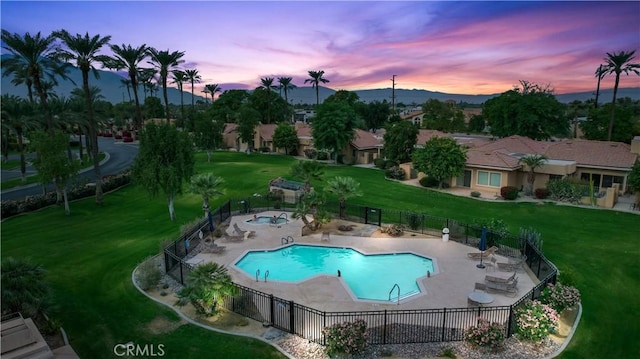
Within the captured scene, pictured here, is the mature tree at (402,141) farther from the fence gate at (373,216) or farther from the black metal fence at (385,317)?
the black metal fence at (385,317)

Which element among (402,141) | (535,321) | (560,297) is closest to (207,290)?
(535,321)

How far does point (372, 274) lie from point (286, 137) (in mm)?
47479

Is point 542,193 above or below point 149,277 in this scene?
above

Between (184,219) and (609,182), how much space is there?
37.9m

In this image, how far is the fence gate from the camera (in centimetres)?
2845

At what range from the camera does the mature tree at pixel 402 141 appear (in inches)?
1967

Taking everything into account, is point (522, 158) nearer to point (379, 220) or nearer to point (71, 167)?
point (379, 220)

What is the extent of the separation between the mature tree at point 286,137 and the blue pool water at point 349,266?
43532mm

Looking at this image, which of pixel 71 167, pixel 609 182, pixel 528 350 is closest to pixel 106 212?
pixel 71 167

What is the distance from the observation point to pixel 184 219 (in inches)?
1209

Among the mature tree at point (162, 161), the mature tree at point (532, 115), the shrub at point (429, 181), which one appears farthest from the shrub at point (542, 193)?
the mature tree at point (162, 161)

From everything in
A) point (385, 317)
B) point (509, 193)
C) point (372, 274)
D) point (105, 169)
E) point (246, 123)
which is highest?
point (246, 123)

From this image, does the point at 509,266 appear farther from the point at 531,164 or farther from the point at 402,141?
the point at 402,141

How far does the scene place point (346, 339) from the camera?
12883mm
